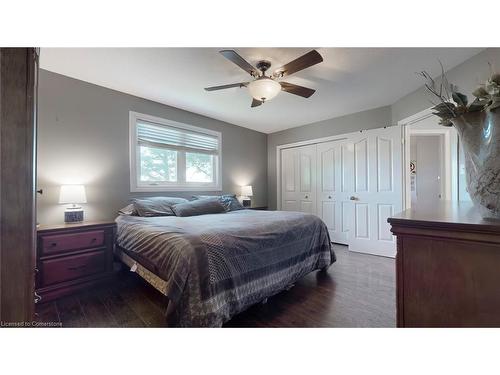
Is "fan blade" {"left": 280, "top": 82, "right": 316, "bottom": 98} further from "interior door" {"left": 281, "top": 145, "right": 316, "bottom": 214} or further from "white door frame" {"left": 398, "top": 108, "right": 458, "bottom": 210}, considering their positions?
"interior door" {"left": 281, "top": 145, "right": 316, "bottom": 214}

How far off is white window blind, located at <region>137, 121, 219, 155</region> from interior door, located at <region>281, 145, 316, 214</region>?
175cm

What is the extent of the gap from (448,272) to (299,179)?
400cm

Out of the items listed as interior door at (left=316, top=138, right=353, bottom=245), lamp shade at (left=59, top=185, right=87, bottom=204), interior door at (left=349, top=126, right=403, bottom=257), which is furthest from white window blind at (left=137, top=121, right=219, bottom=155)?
interior door at (left=349, top=126, right=403, bottom=257)

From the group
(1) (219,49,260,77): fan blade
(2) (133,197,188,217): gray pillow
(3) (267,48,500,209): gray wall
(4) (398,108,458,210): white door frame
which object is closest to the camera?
(1) (219,49,260,77): fan blade

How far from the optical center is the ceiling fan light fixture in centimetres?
190

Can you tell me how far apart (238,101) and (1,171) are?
2835mm

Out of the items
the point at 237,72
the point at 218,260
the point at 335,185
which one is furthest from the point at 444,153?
the point at 218,260

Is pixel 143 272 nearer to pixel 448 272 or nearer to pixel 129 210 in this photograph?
pixel 129 210

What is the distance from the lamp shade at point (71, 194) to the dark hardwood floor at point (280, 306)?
0.97 m

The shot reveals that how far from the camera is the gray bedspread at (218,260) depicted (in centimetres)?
134

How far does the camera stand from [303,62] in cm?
173
